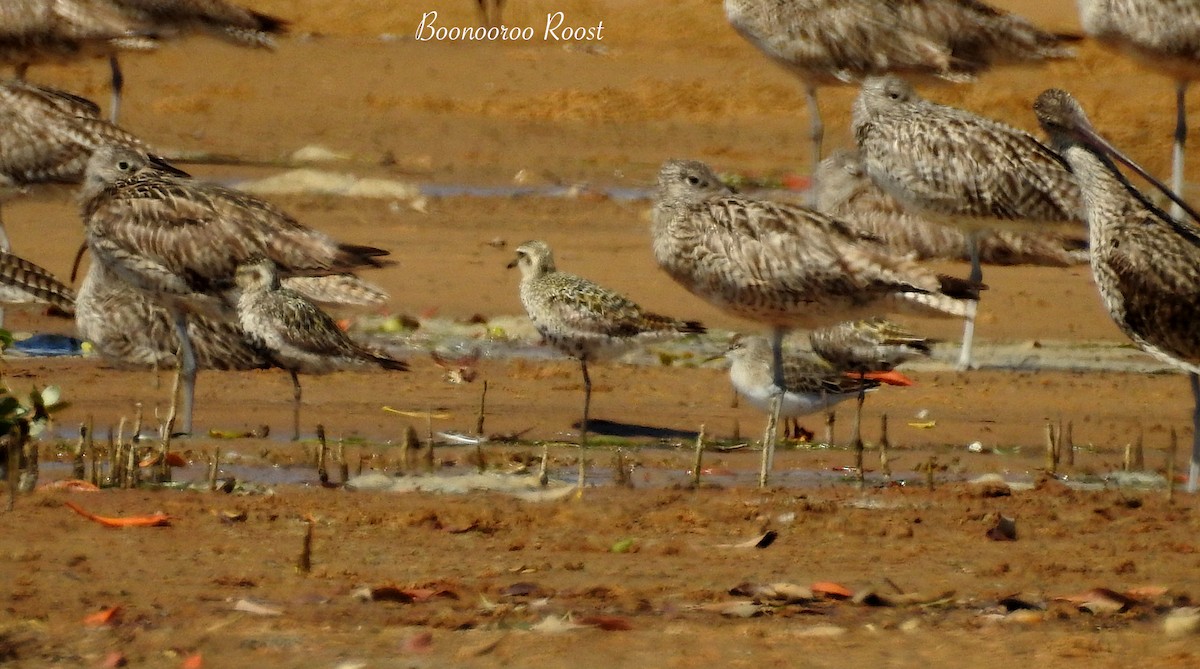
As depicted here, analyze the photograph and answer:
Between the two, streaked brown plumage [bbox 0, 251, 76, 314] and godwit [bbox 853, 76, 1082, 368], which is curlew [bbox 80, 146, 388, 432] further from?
godwit [bbox 853, 76, 1082, 368]

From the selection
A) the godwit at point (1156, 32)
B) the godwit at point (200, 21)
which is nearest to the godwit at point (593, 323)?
the godwit at point (1156, 32)

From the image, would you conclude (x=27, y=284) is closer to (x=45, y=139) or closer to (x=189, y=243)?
(x=189, y=243)

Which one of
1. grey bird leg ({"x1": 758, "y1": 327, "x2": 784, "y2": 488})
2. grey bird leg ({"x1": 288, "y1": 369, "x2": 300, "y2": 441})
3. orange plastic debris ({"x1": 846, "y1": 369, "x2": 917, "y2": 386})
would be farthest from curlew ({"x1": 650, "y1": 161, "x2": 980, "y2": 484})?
grey bird leg ({"x1": 288, "y1": 369, "x2": 300, "y2": 441})

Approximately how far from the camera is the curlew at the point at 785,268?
33.2 ft

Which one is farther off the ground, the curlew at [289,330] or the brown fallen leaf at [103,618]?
the curlew at [289,330]

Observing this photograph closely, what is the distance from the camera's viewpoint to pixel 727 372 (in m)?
12.9

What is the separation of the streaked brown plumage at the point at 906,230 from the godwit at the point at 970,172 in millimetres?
1526

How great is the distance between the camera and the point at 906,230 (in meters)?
16.2

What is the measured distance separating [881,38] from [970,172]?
424 cm

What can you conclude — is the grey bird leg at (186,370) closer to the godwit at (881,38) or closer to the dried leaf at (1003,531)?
the dried leaf at (1003,531)

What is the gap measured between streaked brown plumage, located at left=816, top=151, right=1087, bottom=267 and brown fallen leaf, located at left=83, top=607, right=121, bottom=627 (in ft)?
32.4

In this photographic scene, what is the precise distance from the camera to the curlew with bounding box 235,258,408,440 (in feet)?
37.0

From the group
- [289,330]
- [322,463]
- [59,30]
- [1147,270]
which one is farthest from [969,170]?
[59,30]

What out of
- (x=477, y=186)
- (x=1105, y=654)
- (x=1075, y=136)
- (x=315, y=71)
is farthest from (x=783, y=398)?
(x=315, y=71)
